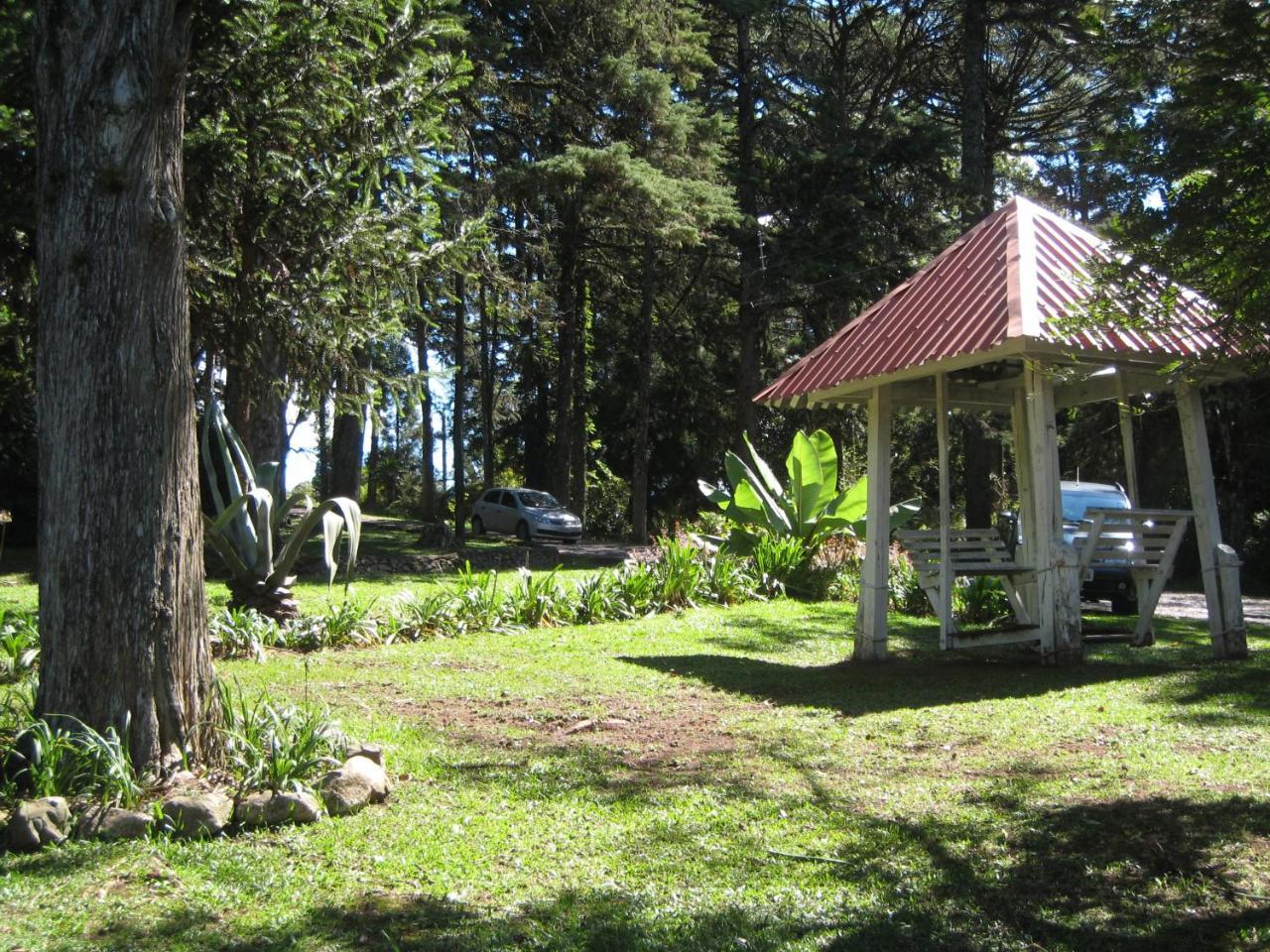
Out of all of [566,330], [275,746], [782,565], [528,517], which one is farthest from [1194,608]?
[528,517]

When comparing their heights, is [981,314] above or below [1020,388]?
above

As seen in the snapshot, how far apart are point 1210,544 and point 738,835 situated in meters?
6.47

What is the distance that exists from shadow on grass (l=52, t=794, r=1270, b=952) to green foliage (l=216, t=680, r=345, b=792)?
3.72ft

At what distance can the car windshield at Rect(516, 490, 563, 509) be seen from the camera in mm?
30055

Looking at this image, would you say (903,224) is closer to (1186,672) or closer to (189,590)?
(1186,672)

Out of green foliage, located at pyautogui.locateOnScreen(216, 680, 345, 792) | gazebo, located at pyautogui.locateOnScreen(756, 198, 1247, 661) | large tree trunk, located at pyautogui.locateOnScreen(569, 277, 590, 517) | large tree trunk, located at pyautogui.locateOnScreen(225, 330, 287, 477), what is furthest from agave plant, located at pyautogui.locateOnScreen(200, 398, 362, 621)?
large tree trunk, located at pyautogui.locateOnScreen(569, 277, 590, 517)

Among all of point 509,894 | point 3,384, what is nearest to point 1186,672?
point 509,894

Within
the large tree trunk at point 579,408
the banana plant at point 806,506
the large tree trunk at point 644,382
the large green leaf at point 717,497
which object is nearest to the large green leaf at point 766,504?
the banana plant at point 806,506

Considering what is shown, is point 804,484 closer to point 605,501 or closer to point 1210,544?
point 1210,544

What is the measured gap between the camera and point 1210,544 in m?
9.30

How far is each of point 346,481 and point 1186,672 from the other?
20731mm

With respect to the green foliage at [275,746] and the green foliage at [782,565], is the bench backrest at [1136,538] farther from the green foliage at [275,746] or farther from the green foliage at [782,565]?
the green foliage at [275,746]

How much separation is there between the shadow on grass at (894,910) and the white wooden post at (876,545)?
4.88m

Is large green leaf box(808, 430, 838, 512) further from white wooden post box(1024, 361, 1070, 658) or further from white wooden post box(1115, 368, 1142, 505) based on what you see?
white wooden post box(1024, 361, 1070, 658)
